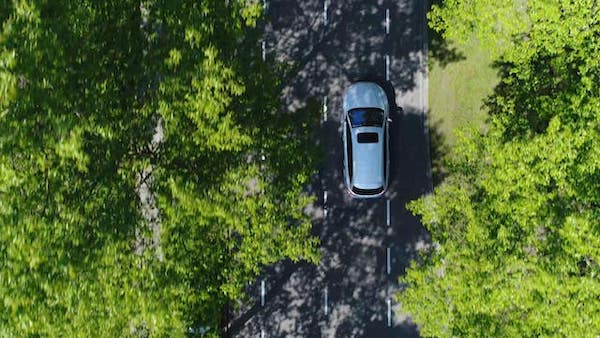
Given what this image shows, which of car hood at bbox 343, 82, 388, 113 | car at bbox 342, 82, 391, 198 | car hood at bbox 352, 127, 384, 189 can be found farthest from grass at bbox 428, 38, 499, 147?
car hood at bbox 352, 127, 384, 189

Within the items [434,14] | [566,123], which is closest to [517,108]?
[566,123]

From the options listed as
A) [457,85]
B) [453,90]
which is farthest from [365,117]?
[457,85]

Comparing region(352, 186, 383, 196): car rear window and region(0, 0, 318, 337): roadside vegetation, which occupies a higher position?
region(352, 186, 383, 196): car rear window

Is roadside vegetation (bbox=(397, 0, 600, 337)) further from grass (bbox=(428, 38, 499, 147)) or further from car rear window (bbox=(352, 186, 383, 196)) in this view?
grass (bbox=(428, 38, 499, 147))

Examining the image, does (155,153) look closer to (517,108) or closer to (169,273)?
(169,273)

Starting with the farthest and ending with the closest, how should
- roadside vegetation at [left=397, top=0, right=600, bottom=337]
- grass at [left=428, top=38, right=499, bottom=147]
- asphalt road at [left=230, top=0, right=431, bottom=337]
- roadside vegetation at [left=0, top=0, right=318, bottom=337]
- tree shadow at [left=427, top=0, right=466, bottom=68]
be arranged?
asphalt road at [left=230, top=0, right=431, bottom=337]
tree shadow at [left=427, top=0, right=466, bottom=68]
grass at [left=428, top=38, right=499, bottom=147]
roadside vegetation at [left=397, top=0, right=600, bottom=337]
roadside vegetation at [left=0, top=0, right=318, bottom=337]

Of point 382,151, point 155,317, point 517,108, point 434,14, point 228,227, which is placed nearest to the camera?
point 155,317
